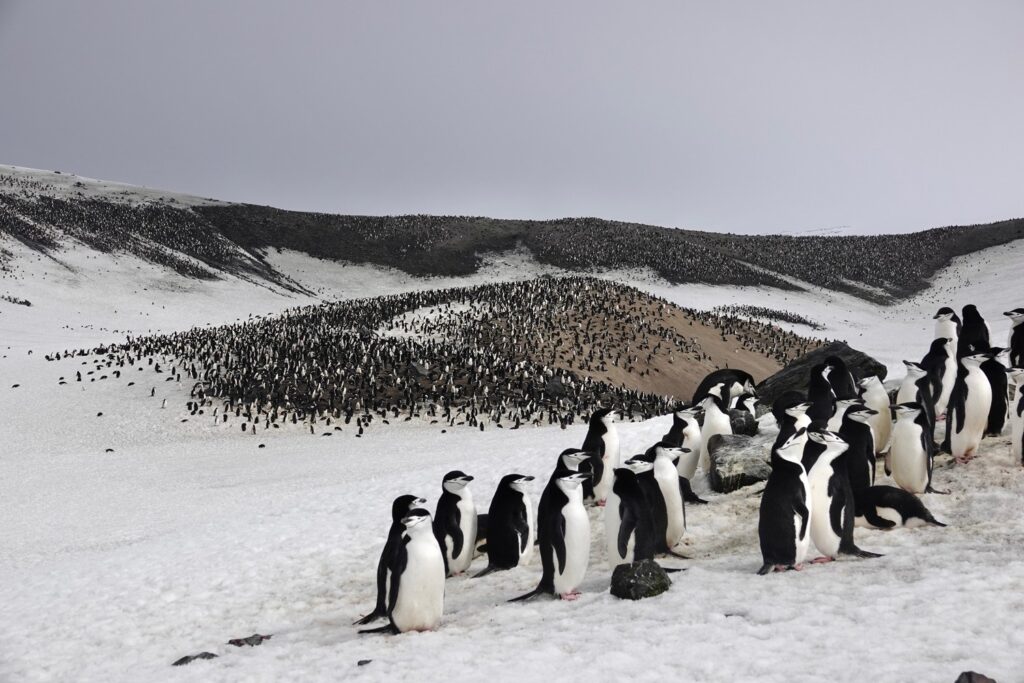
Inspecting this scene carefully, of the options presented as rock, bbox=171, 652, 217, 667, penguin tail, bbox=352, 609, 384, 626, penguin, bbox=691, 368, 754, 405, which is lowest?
rock, bbox=171, 652, 217, 667

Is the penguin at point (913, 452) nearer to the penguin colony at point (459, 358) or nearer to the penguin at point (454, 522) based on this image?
the penguin at point (454, 522)

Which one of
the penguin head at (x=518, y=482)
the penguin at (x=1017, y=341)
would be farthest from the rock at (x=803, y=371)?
the penguin head at (x=518, y=482)

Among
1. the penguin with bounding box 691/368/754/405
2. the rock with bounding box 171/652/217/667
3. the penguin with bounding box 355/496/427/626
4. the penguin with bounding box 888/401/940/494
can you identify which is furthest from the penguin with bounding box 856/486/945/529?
the rock with bounding box 171/652/217/667

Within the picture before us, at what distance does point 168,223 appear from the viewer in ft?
258

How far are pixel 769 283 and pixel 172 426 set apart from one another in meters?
55.9

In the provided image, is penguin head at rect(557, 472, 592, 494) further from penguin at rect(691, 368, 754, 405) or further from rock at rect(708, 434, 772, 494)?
penguin at rect(691, 368, 754, 405)

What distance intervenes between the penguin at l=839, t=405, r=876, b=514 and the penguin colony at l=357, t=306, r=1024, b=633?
0.05 feet

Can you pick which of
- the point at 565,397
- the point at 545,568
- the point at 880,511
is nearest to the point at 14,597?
the point at 545,568

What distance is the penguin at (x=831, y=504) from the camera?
732 centimetres

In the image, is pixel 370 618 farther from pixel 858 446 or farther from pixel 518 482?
pixel 858 446

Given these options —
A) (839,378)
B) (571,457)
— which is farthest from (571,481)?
(839,378)

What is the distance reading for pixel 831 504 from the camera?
7277 mm

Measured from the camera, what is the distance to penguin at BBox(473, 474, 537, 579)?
9.03 metres

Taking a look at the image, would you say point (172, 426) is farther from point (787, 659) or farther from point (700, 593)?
point (787, 659)
